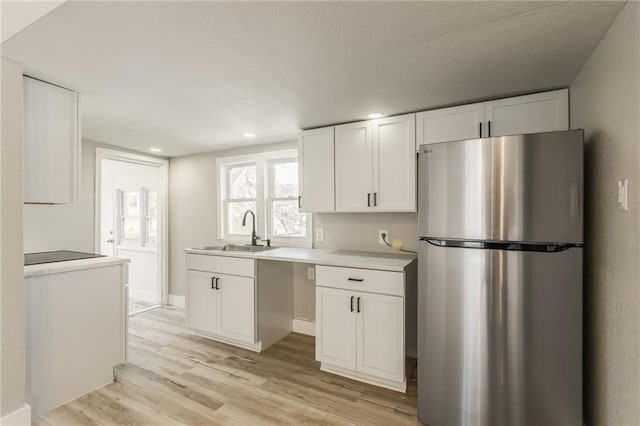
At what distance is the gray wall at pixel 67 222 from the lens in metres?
2.84

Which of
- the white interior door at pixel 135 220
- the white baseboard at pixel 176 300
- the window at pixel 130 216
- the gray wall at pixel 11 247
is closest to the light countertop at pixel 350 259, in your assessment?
the gray wall at pixel 11 247

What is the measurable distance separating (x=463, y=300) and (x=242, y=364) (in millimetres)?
1955

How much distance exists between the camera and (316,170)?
113 inches

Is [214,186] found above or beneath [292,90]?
beneath

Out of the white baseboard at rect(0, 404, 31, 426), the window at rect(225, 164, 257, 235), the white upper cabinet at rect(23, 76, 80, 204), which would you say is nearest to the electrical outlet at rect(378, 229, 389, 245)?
the window at rect(225, 164, 257, 235)

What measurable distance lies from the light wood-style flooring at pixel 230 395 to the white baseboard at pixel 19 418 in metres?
0.14

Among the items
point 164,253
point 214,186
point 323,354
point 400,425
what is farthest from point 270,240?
point 400,425

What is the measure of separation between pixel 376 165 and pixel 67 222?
3.23m

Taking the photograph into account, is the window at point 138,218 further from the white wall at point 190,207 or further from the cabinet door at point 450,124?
the cabinet door at point 450,124

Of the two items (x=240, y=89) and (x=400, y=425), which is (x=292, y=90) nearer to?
(x=240, y=89)

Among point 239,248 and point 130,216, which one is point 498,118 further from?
point 130,216

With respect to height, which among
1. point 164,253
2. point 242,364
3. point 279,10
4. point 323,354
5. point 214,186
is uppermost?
point 279,10

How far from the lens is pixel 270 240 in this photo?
3562 mm

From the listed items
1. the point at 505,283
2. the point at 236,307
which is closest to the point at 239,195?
the point at 236,307
